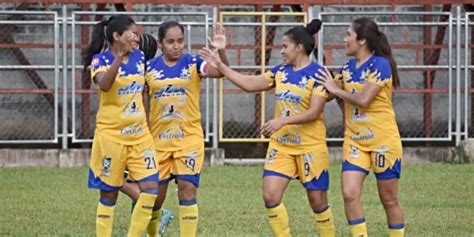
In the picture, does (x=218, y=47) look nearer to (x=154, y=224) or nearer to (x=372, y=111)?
(x=372, y=111)

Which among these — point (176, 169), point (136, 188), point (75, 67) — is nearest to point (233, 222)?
point (136, 188)

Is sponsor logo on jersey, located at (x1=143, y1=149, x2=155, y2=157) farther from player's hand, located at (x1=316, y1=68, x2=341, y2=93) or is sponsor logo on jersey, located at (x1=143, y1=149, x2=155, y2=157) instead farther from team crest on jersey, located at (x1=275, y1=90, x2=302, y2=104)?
player's hand, located at (x1=316, y1=68, x2=341, y2=93)

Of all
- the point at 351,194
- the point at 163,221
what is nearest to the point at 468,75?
the point at 163,221

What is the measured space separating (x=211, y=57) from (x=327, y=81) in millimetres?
986

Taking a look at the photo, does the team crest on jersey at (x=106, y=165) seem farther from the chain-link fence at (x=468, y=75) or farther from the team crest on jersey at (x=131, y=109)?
the chain-link fence at (x=468, y=75)

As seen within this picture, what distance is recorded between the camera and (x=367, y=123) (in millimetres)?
10570

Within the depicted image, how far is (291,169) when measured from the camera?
34.9 ft

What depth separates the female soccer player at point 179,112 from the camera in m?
10.9

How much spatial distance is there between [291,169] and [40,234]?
2.87 m

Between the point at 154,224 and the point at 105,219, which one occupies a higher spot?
the point at 105,219

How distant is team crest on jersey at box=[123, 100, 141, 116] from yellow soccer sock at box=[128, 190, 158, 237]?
63 cm

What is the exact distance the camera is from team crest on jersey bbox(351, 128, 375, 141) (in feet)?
34.5

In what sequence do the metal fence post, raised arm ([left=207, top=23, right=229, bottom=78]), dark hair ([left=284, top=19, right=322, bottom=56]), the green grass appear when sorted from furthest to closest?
1. the metal fence post
2. the green grass
3. raised arm ([left=207, top=23, right=229, bottom=78])
4. dark hair ([left=284, top=19, right=322, bottom=56])

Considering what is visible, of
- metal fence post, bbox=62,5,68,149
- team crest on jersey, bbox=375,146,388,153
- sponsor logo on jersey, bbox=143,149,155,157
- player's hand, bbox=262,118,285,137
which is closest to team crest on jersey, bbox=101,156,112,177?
sponsor logo on jersey, bbox=143,149,155,157
